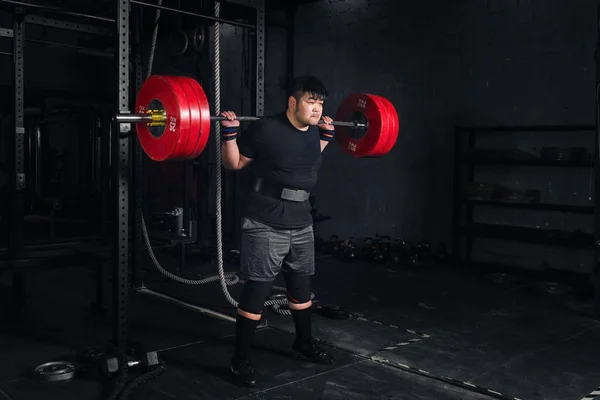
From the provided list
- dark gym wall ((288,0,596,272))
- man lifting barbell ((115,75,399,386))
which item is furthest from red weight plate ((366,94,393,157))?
dark gym wall ((288,0,596,272))

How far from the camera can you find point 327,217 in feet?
20.0

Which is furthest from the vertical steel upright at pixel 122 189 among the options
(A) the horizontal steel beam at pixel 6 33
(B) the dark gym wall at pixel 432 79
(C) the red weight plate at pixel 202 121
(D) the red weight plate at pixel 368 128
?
(B) the dark gym wall at pixel 432 79

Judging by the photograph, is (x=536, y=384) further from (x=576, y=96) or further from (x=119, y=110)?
(x=576, y=96)

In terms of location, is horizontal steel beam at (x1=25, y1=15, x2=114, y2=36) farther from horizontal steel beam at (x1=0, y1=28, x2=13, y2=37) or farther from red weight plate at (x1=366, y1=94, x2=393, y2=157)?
red weight plate at (x1=366, y1=94, x2=393, y2=157)

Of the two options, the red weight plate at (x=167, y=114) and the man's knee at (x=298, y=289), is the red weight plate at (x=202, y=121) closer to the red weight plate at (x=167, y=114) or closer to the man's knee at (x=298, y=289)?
the red weight plate at (x=167, y=114)

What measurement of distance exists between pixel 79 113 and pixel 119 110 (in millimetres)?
4933

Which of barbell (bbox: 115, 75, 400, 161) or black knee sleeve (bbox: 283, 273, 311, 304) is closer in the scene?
barbell (bbox: 115, 75, 400, 161)

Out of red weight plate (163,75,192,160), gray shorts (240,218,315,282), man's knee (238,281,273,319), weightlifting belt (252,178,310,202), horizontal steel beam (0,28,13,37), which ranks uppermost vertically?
horizontal steel beam (0,28,13,37)

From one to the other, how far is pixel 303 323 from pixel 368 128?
3.34 feet

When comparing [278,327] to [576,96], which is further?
[576,96]

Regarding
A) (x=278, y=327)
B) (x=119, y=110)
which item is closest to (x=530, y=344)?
(x=278, y=327)

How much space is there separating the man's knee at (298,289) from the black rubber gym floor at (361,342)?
29 centimetres

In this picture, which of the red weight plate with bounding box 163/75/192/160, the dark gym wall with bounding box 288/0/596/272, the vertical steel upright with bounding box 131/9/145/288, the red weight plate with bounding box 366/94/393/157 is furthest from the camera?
the dark gym wall with bounding box 288/0/596/272

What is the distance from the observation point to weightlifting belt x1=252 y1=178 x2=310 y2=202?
2.57m
